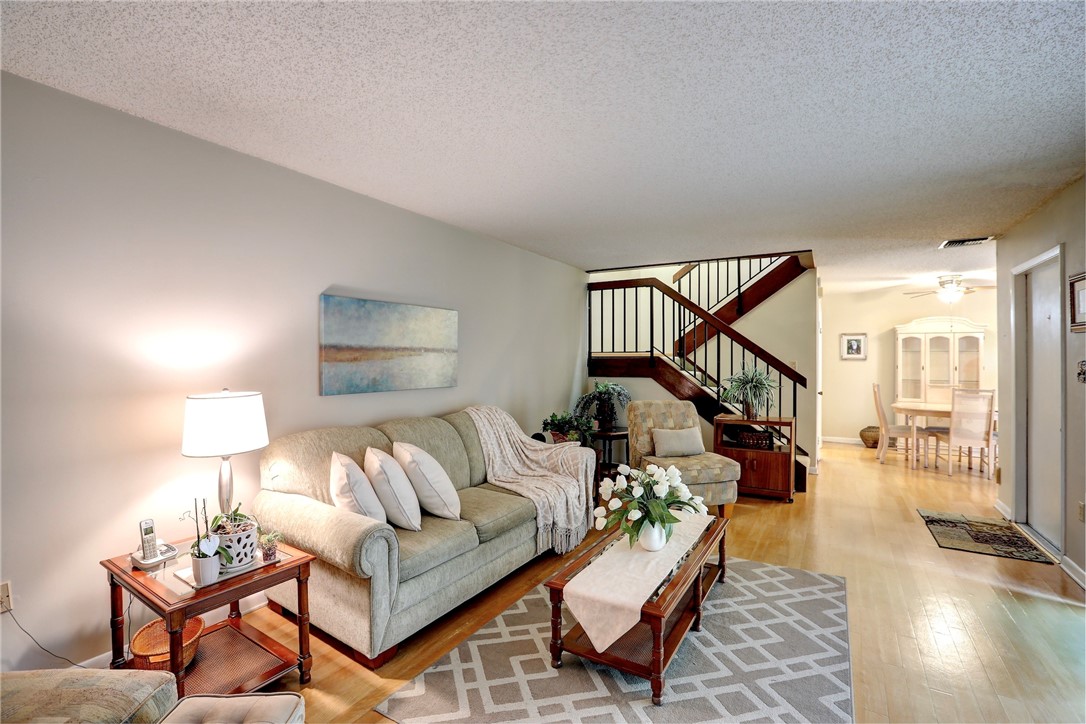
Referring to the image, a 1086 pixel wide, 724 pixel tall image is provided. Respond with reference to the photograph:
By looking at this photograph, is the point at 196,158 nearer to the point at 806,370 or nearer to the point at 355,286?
the point at 355,286

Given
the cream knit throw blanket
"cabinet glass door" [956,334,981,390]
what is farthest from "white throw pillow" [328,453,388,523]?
"cabinet glass door" [956,334,981,390]

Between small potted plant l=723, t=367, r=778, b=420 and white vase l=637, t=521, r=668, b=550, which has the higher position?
small potted plant l=723, t=367, r=778, b=420

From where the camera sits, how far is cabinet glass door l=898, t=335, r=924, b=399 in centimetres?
749

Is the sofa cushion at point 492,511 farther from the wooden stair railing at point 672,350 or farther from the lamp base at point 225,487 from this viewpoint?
the wooden stair railing at point 672,350

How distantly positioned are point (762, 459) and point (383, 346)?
372 cm

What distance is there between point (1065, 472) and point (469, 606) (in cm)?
391

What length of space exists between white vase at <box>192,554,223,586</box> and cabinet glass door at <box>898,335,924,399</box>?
8.64 meters

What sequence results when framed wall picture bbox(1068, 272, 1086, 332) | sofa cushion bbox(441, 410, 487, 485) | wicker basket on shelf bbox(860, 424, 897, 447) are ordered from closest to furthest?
framed wall picture bbox(1068, 272, 1086, 332) < sofa cushion bbox(441, 410, 487, 485) < wicker basket on shelf bbox(860, 424, 897, 447)

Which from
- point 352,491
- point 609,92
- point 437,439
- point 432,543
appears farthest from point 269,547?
point 609,92

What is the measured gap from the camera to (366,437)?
10.2 ft

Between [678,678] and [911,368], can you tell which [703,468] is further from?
[911,368]

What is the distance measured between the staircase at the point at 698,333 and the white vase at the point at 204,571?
4.71 metres

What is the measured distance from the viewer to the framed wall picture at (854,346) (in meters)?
7.99

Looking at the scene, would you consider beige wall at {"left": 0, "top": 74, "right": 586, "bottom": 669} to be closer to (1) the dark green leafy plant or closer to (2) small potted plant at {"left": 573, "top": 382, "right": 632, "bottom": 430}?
(1) the dark green leafy plant
